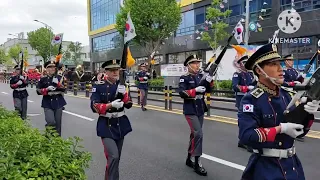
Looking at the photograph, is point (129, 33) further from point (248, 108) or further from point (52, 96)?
point (52, 96)

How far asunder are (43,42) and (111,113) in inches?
2360

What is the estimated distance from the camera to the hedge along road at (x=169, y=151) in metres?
6.04

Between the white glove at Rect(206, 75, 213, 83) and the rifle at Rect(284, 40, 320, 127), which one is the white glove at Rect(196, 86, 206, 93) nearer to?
the white glove at Rect(206, 75, 213, 83)

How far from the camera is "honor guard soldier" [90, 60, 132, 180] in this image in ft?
15.9

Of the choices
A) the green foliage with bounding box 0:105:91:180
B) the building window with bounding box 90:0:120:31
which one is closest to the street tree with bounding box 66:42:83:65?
the building window with bounding box 90:0:120:31

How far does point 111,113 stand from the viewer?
507 centimetres

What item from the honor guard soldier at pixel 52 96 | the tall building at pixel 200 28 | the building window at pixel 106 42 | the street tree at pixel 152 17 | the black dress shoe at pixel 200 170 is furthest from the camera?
the building window at pixel 106 42


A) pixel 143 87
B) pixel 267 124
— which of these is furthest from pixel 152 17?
pixel 267 124

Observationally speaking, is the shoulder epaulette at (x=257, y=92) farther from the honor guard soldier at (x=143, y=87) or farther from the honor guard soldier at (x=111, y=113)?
the honor guard soldier at (x=143, y=87)

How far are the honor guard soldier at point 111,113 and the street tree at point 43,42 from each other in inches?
2280

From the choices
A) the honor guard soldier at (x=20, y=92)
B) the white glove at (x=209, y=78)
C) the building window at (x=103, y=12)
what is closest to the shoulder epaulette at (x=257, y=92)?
the white glove at (x=209, y=78)

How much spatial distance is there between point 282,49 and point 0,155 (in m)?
26.1

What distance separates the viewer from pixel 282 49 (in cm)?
2627

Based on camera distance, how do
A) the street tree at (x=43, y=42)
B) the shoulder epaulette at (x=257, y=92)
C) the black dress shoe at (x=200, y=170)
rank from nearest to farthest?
the shoulder epaulette at (x=257, y=92) → the black dress shoe at (x=200, y=170) → the street tree at (x=43, y=42)
